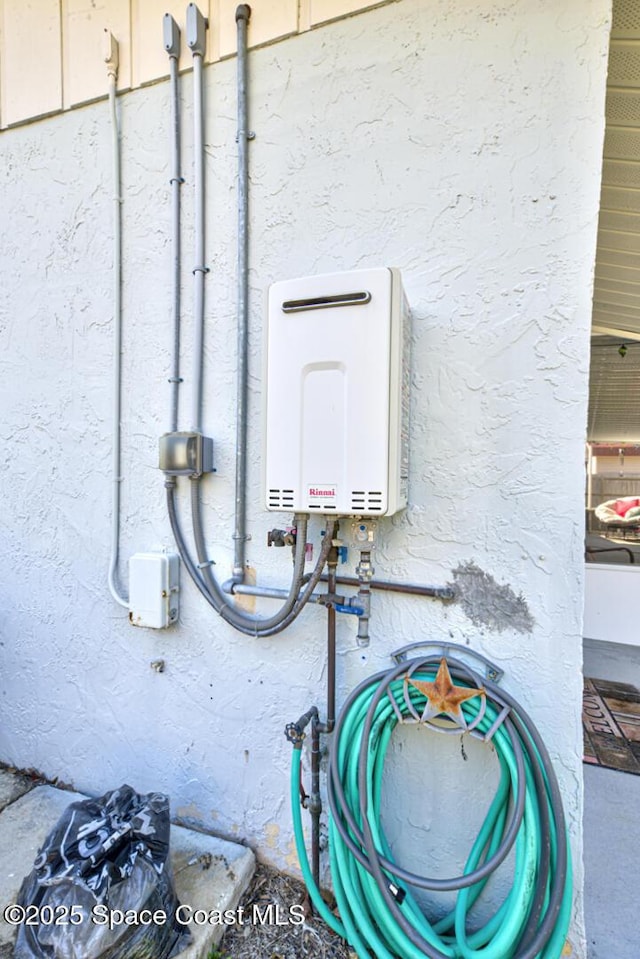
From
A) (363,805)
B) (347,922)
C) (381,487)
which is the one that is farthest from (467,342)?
(347,922)

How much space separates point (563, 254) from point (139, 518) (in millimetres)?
1623

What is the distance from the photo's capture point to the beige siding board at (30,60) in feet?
5.88

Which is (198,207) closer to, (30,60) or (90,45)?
(90,45)

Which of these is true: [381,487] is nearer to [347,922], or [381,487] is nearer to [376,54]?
[347,922]

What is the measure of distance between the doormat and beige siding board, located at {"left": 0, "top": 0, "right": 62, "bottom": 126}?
3.84m

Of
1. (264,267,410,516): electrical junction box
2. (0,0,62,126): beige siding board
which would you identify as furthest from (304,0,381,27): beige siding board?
(0,0,62,126): beige siding board

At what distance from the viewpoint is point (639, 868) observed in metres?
1.56

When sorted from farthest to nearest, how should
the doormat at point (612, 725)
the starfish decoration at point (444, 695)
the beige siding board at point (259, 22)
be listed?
the doormat at point (612, 725)
the beige siding board at point (259, 22)
the starfish decoration at point (444, 695)

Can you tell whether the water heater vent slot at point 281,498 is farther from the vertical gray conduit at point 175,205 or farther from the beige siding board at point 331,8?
the beige siding board at point 331,8

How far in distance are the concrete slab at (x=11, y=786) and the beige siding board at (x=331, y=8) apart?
3.03 m

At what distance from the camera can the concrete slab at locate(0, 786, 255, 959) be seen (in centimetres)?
124

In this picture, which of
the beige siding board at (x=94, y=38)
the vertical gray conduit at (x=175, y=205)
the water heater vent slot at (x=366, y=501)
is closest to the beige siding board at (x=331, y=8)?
the beige siding board at (x=94, y=38)

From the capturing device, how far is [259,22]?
1431 millimetres

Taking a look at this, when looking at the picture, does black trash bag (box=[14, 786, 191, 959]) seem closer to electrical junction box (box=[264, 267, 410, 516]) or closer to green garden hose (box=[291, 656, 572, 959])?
green garden hose (box=[291, 656, 572, 959])
